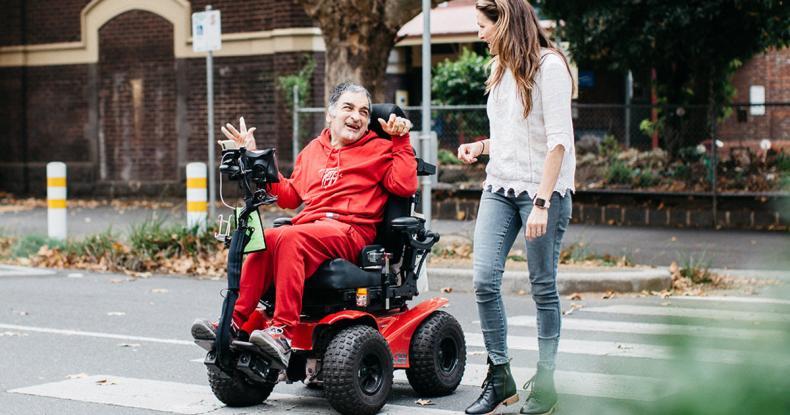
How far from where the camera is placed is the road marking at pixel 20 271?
38.3 ft

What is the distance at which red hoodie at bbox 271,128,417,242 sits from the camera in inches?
221

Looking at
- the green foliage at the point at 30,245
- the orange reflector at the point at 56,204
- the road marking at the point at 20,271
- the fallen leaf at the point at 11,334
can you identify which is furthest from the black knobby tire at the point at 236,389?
the orange reflector at the point at 56,204

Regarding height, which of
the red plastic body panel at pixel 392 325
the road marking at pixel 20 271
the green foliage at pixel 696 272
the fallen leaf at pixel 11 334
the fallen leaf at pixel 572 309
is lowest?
the fallen leaf at pixel 572 309

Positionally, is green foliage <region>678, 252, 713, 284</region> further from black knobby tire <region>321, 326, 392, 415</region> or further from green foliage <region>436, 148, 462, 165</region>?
green foliage <region>436, 148, 462, 165</region>

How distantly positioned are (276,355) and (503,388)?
996 millimetres

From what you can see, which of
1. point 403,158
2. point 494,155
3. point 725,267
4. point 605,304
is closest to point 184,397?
point 403,158

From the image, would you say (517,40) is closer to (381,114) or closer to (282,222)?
(381,114)

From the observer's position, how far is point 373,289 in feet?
18.2

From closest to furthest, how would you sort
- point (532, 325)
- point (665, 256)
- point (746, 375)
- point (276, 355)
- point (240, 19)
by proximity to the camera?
point (746, 375) → point (276, 355) → point (532, 325) → point (665, 256) → point (240, 19)

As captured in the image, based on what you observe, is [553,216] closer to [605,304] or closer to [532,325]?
[532,325]

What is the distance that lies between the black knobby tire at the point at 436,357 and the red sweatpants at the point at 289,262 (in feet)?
1.73

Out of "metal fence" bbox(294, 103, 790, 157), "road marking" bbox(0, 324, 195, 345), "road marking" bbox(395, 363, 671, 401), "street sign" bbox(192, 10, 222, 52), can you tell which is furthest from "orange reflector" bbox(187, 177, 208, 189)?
"road marking" bbox(395, 363, 671, 401)

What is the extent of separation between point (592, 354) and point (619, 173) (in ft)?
50.8

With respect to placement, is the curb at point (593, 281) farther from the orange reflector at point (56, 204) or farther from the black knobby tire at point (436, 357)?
the orange reflector at point (56, 204)
